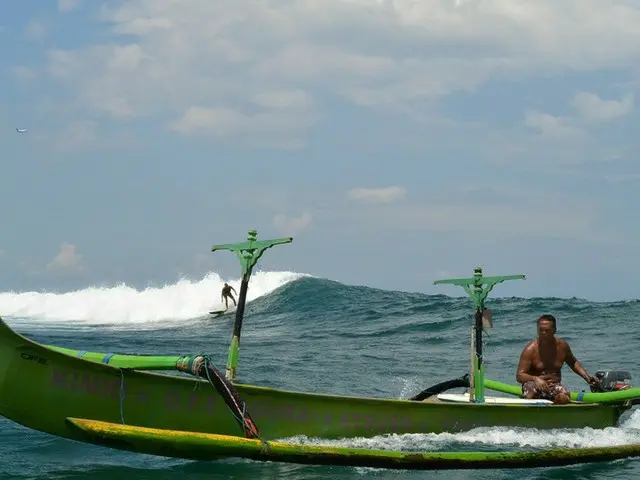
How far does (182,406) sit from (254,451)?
1.29 meters

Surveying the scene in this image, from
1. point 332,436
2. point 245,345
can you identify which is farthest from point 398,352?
point 332,436

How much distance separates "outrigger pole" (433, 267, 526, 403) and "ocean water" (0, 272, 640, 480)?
725 millimetres

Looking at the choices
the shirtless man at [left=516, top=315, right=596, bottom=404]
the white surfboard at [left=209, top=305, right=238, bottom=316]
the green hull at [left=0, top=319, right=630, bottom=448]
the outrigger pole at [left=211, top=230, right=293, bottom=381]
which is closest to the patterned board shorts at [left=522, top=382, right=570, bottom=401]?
the shirtless man at [left=516, top=315, right=596, bottom=404]

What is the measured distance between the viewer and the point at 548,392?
1338cm

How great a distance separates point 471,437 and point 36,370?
576cm

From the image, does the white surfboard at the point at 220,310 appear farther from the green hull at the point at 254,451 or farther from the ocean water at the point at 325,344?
the green hull at the point at 254,451

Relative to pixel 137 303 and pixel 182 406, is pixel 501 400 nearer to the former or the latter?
pixel 182 406

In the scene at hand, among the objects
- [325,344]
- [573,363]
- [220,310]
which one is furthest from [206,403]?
[220,310]

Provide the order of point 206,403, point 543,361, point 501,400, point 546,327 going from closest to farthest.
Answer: point 206,403
point 501,400
point 546,327
point 543,361

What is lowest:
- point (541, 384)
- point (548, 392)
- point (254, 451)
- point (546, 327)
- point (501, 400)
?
point (254, 451)

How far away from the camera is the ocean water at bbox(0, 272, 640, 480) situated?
1099 cm

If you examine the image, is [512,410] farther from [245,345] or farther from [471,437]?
[245,345]

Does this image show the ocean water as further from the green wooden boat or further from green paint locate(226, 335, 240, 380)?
green paint locate(226, 335, 240, 380)

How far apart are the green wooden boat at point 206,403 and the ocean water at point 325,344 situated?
9.6 inches
